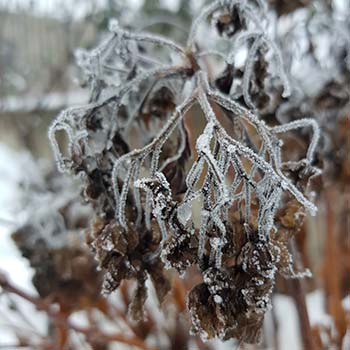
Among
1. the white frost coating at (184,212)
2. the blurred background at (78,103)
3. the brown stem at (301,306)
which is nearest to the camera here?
the white frost coating at (184,212)

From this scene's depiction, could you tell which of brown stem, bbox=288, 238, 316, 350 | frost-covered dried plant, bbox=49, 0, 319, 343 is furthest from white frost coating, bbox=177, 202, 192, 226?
brown stem, bbox=288, 238, 316, 350

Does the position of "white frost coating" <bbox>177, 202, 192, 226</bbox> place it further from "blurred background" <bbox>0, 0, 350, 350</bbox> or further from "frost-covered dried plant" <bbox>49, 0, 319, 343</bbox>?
"blurred background" <bbox>0, 0, 350, 350</bbox>

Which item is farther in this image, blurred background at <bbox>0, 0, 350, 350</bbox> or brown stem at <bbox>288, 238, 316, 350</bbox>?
blurred background at <bbox>0, 0, 350, 350</bbox>

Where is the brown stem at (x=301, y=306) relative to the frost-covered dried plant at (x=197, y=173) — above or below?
below

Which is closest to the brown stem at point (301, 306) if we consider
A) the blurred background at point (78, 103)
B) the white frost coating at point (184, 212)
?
the blurred background at point (78, 103)

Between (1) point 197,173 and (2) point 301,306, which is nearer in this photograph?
(1) point 197,173

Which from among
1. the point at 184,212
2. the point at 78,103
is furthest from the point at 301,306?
the point at 78,103

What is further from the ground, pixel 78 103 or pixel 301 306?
pixel 78 103

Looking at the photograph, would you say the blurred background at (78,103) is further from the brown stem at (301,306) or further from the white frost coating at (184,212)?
the white frost coating at (184,212)

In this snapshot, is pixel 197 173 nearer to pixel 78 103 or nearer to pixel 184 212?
pixel 184 212
